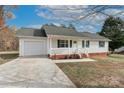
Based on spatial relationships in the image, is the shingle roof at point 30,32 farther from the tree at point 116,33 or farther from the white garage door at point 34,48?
the tree at point 116,33

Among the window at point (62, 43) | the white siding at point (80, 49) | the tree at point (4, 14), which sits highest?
the tree at point (4, 14)

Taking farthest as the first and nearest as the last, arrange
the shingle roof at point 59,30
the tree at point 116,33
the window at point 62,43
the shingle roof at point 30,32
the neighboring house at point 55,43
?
the window at point 62,43
the shingle roof at point 30,32
the shingle roof at point 59,30
the neighboring house at point 55,43
the tree at point 116,33

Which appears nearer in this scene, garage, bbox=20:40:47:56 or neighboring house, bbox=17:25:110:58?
neighboring house, bbox=17:25:110:58

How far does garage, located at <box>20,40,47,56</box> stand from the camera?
15.4m

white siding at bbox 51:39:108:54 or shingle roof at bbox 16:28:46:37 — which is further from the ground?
shingle roof at bbox 16:28:46:37

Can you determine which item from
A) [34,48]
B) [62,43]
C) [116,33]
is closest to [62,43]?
[62,43]

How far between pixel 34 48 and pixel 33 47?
0.13 metres

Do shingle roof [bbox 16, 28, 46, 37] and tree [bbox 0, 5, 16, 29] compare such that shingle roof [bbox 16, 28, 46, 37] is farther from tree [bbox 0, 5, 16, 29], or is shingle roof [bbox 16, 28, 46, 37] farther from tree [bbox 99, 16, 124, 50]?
tree [bbox 99, 16, 124, 50]

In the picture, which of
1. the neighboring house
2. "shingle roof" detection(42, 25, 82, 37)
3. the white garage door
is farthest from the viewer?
"shingle roof" detection(42, 25, 82, 37)

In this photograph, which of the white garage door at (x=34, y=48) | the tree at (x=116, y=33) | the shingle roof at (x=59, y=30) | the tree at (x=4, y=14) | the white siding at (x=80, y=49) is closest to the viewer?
the tree at (x=116, y=33)

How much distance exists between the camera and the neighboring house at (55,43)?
15000mm

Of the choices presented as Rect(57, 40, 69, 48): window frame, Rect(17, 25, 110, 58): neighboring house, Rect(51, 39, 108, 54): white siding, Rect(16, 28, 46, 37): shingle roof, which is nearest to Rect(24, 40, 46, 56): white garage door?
Rect(17, 25, 110, 58): neighboring house

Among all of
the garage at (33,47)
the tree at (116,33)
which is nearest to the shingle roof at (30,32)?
the garage at (33,47)

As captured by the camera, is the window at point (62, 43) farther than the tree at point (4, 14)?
Yes
